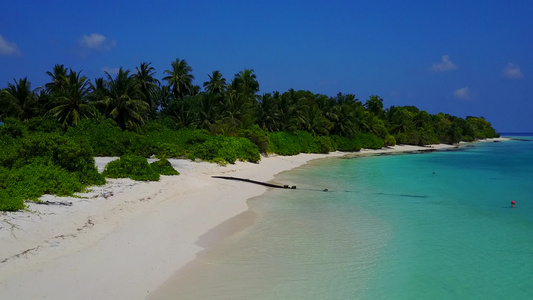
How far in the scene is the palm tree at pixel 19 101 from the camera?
33.0m

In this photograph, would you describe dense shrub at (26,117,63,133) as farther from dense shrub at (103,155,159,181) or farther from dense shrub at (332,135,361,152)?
dense shrub at (332,135,361,152)

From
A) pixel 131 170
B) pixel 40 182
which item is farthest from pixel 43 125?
pixel 40 182

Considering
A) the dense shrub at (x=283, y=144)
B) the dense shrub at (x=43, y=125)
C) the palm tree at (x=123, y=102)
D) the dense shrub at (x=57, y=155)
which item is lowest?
the dense shrub at (x=57, y=155)

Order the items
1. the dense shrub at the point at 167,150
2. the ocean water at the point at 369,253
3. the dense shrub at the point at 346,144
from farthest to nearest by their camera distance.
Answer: the dense shrub at the point at 346,144 < the dense shrub at the point at 167,150 < the ocean water at the point at 369,253

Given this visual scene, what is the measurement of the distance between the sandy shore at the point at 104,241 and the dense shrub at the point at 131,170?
42.2 inches

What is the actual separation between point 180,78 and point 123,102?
22640 millimetres

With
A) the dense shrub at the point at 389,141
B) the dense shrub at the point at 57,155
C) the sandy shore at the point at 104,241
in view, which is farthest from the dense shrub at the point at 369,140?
the dense shrub at the point at 57,155

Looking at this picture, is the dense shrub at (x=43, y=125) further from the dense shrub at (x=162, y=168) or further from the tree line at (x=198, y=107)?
the dense shrub at (x=162, y=168)

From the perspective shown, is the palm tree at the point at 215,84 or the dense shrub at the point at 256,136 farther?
the palm tree at the point at 215,84

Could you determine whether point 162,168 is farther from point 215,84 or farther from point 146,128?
point 215,84

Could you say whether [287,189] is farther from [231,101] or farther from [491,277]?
[231,101]

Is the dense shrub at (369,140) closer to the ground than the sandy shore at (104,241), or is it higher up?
higher up

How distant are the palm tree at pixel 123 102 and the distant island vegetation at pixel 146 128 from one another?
0.09m

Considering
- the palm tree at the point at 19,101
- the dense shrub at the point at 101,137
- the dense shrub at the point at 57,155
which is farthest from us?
the palm tree at the point at 19,101
